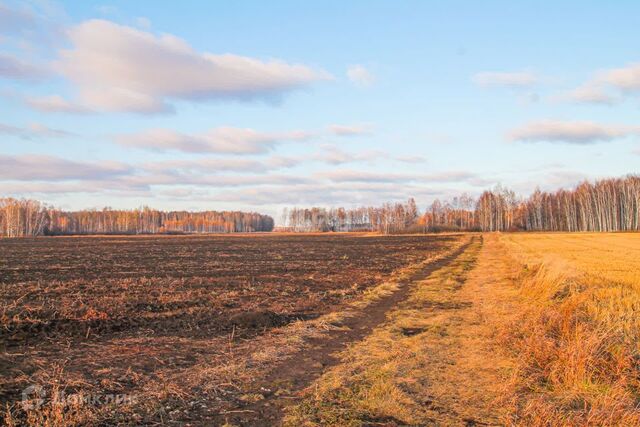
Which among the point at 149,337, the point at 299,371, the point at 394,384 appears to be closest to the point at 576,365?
the point at 394,384

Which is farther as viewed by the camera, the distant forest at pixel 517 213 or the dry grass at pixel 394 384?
the distant forest at pixel 517 213

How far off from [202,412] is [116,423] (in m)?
1.22

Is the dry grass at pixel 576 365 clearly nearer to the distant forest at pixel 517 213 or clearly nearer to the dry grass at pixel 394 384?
the dry grass at pixel 394 384

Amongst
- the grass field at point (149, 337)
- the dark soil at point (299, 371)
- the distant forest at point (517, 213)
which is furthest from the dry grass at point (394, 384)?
the distant forest at point (517, 213)

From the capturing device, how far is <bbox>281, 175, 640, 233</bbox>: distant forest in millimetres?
112588

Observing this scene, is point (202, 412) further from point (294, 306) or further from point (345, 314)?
point (294, 306)

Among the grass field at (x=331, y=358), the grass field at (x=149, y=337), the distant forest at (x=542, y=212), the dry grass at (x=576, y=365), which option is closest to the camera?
the dry grass at (x=576, y=365)

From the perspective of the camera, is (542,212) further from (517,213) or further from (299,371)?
(299,371)

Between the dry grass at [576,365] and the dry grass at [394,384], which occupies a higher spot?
the dry grass at [576,365]

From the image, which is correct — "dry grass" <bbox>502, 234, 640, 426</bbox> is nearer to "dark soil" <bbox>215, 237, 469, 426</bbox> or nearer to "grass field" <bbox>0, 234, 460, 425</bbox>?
"dark soil" <bbox>215, 237, 469, 426</bbox>

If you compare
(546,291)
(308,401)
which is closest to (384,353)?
(308,401)

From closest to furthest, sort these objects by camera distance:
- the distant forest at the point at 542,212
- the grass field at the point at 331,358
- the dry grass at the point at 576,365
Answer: the dry grass at the point at 576,365 < the grass field at the point at 331,358 < the distant forest at the point at 542,212

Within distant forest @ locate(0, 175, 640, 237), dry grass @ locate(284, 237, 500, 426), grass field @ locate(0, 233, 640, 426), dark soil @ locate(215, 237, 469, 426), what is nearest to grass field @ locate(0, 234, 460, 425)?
grass field @ locate(0, 233, 640, 426)

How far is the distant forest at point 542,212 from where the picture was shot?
369 feet
